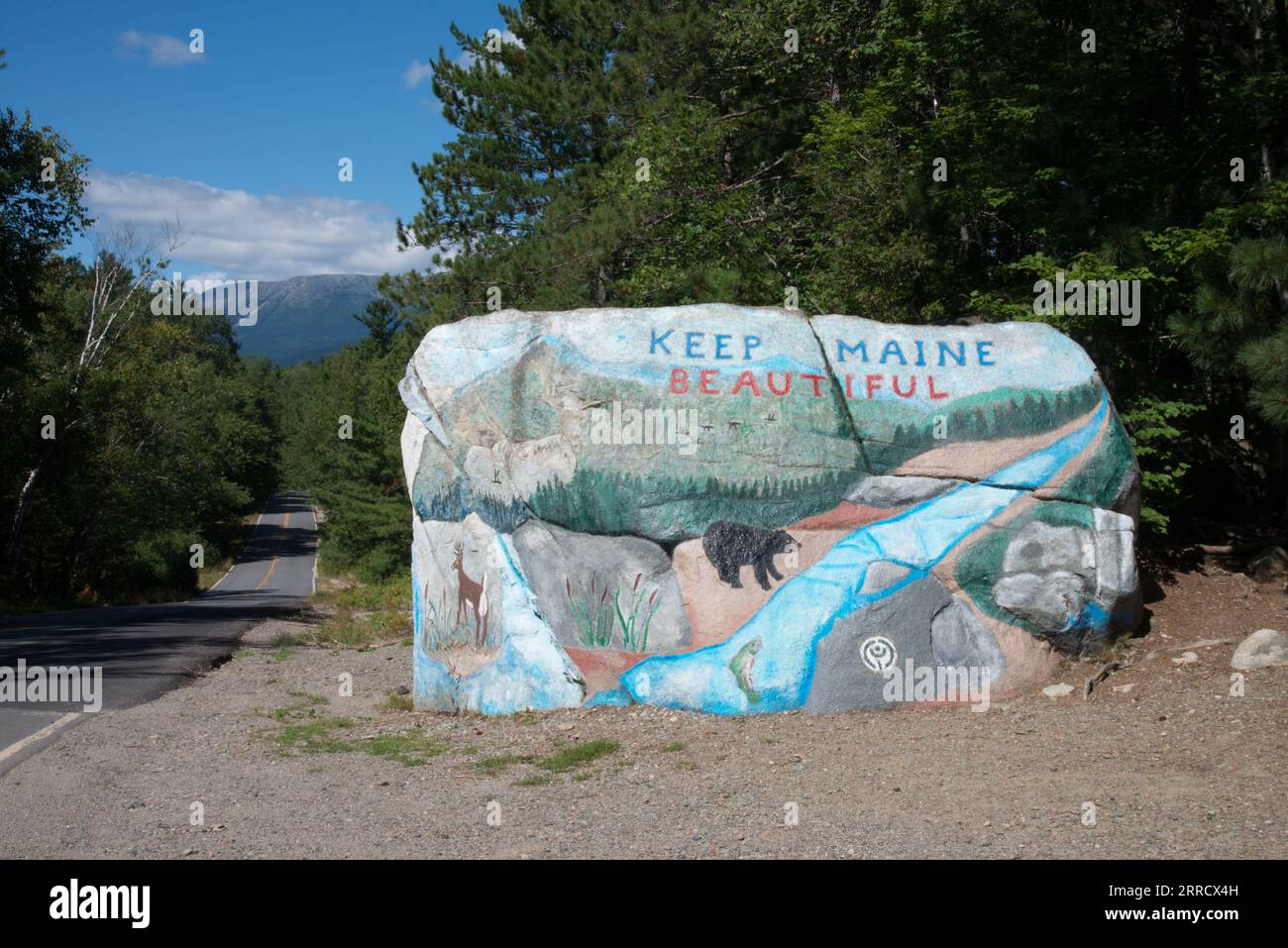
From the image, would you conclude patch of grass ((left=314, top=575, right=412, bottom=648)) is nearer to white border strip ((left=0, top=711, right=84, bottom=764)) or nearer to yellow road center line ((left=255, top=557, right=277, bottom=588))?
white border strip ((left=0, top=711, right=84, bottom=764))

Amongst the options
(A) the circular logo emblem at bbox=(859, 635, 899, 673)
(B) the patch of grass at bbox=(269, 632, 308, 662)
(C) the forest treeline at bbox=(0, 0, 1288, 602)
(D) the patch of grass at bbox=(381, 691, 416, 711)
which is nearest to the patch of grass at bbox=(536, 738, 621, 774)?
(A) the circular logo emblem at bbox=(859, 635, 899, 673)

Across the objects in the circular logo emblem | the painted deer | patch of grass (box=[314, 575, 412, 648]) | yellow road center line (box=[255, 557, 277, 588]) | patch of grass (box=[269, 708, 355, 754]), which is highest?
the painted deer

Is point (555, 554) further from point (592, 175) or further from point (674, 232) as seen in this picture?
point (592, 175)

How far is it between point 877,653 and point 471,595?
3.79m

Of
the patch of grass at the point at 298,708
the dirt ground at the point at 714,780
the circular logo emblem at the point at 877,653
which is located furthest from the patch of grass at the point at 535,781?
the patch of grass at the point at 298,708

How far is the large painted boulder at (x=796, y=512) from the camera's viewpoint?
873cm

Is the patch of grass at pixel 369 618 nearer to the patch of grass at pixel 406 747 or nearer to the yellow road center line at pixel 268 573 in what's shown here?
the patch of grass at pixel 406 747

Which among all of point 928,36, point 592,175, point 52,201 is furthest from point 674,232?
point 52,201

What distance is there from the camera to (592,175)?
23500mm

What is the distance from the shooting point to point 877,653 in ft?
28.3

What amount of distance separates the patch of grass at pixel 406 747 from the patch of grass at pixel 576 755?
99cm

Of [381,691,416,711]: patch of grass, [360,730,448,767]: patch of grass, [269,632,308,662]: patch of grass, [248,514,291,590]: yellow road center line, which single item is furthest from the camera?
[248,514,291,590]: yellow road center line

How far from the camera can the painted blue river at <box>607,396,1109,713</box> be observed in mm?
8648

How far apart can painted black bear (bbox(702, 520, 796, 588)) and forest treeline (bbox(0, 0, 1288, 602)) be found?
4833mm
